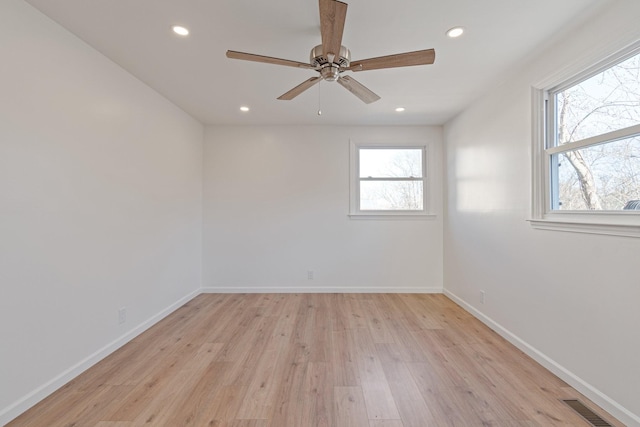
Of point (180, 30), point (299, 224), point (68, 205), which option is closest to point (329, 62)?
point (180, 30)

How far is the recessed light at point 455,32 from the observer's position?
184cm

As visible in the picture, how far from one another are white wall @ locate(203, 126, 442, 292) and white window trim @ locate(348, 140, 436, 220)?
0.07 metres

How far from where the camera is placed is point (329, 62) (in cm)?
168

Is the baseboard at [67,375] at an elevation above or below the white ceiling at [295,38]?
below

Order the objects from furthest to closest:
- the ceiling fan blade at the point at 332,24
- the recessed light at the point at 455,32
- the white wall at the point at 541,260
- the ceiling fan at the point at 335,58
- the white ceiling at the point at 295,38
Result: the recessed light at the point at 455,32
the white ceiling at the point at 295,38
the white wall at the point at 541,260
the ceiling fan at the point at 335,58
the ceiling fan blade at the point at 332,24

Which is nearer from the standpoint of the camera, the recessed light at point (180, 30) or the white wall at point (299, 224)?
the recessed light at point (180, 30)

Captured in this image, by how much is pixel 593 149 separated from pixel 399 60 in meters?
1.47

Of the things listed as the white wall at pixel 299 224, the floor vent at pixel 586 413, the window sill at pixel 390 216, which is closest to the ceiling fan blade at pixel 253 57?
the white wall at pixel 299 224

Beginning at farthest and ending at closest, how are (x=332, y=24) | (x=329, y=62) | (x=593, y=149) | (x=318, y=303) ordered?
(x=318, y=303), (x=593, y=149), (x=329, y=62), (x=332, y=24)

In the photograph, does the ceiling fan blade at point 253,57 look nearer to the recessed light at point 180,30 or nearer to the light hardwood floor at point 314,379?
the recessed light at point 180,30

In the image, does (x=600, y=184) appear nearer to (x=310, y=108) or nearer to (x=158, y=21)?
(x=310, y=108)

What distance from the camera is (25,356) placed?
5.31 feet

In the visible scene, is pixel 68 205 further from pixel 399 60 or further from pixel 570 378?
pixel 570 378

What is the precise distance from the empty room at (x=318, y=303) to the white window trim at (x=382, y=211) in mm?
532
